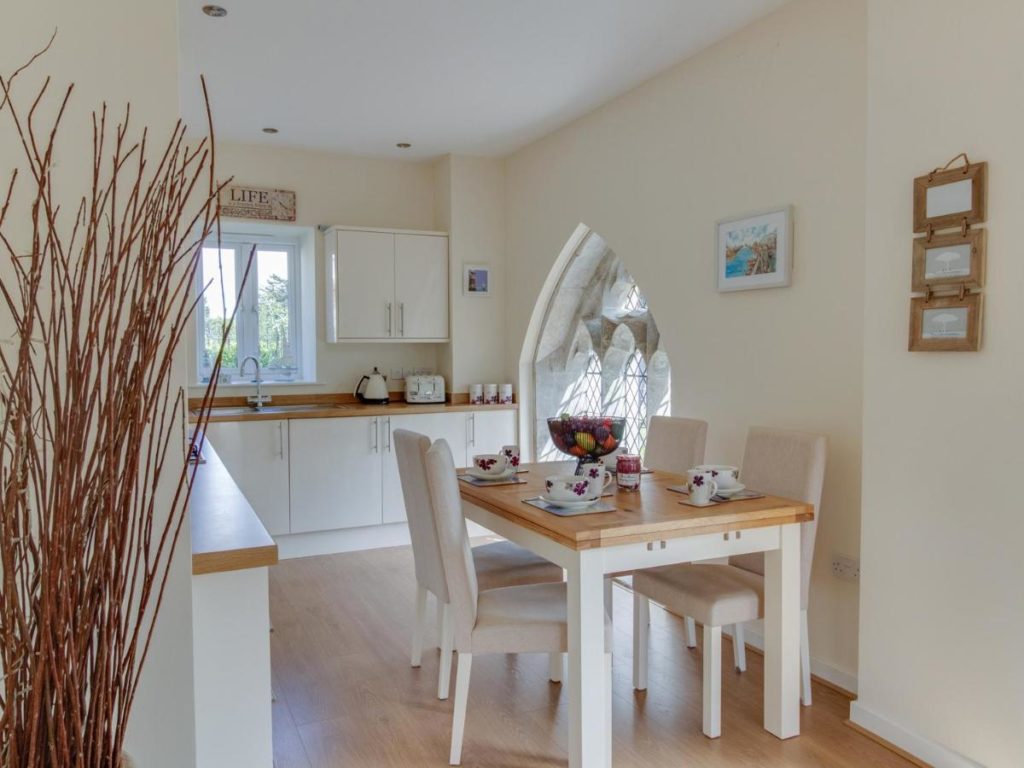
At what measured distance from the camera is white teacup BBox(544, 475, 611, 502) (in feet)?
7.34

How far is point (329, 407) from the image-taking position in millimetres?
4910

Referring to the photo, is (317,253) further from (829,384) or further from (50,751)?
(50,751)

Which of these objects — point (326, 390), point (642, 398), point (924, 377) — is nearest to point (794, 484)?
point (924, 377)


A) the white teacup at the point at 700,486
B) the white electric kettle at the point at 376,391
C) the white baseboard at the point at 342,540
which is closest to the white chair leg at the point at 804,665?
the white teacup at the point at 700,486

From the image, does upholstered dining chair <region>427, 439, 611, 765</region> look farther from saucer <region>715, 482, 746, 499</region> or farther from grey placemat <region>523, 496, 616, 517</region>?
saucer <region>715, 482, 746, 499</region>

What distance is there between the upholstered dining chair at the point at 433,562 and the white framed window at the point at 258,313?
2.68 meters

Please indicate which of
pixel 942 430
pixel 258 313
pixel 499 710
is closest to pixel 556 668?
pixel 499 710

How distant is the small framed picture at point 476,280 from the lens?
5141mm

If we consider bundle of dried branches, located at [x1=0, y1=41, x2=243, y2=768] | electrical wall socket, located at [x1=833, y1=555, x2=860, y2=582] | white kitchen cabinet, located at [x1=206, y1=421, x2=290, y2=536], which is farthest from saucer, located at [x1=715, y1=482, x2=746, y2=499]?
white kitchen cabinet, located at [x1=206, y1=421, x2=290, y2=536]

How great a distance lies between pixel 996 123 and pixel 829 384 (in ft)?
3.58

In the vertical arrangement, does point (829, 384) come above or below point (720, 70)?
below

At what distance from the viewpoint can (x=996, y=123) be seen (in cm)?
196

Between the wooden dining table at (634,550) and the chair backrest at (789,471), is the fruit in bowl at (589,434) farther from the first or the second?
the chair backrest at (789,471)

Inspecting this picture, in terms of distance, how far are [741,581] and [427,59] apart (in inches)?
100
